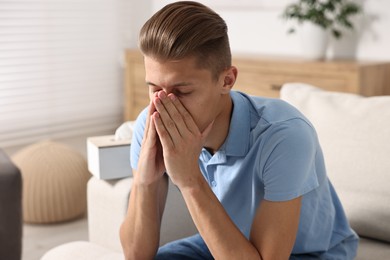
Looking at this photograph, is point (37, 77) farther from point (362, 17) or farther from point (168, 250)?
point (168, 250)

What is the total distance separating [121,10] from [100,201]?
309 cm

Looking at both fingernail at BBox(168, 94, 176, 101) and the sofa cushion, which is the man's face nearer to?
fingernail at BBox(168, 94, 176, 101)

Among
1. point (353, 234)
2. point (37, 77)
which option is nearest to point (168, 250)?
point (353, 234)

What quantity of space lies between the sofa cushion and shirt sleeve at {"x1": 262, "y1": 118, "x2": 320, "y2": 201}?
47 centimetres

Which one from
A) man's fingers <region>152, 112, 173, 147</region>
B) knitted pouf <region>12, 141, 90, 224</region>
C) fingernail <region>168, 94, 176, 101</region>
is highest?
fingernail <region>168, 94, 176, 101</region>

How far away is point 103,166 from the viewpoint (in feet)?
6.77

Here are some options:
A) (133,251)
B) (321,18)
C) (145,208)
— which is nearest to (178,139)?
(145,208)

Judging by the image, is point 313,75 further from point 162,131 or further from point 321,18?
point 162,131

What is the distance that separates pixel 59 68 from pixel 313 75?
6.12 ft

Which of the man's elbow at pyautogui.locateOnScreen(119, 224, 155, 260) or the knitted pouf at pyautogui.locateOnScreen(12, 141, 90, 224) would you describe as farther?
the knitted pouf at pyautogui.locateOnScreen(12, 141, 90, 224)

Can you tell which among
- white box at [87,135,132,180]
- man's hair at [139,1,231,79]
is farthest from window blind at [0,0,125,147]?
→ man's hair at [139,1,231,79]

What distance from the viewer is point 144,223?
1.66 metres

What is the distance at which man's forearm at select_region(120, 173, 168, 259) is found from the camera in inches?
65.2

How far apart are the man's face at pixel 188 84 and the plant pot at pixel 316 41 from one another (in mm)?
2508
